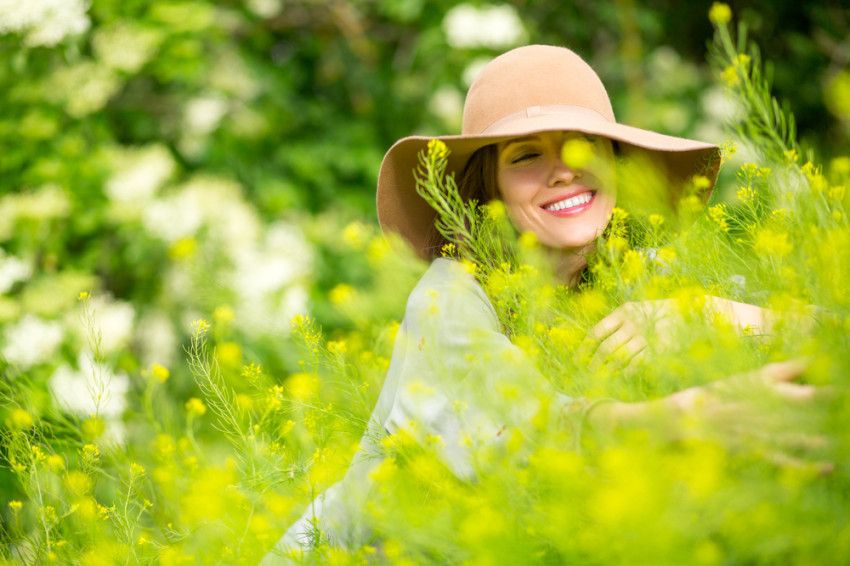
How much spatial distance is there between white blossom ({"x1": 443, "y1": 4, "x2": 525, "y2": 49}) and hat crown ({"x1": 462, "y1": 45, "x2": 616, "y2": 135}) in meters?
2.42

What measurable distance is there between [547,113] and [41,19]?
233 centimetres

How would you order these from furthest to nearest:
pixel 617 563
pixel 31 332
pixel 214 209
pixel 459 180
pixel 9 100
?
pixel 214 209
pixel 9 100
pixel 31 332
pixel 459 180
pixel 617 563

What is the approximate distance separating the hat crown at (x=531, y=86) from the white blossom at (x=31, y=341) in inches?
73.5

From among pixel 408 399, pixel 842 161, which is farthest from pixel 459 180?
pixel 842 161

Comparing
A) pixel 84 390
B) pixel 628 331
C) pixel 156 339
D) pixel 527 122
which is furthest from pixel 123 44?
pixel 628 331

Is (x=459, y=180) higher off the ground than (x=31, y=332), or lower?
higher

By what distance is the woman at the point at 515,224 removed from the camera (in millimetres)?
1365

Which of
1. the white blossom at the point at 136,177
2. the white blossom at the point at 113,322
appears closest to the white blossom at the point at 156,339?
the white blossom at the point at 113,322

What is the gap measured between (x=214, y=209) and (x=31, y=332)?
0.98 m

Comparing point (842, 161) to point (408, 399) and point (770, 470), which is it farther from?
point (408, 399)

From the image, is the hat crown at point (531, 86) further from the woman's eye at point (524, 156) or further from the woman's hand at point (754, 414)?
the woman's hand at point (754, 414)

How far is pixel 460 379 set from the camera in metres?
1.47

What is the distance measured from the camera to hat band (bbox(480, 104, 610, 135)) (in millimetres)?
1775

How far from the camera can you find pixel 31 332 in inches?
122
